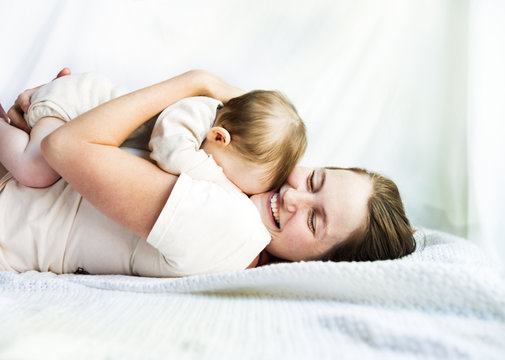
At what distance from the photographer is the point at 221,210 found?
2.76 feet

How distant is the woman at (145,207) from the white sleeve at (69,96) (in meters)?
0.18

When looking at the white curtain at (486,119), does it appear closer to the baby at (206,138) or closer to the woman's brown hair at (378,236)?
the woman's brown hair at (378,236)

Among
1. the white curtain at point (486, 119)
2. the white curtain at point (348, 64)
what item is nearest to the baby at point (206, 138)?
the white curtain at point (348, 64)

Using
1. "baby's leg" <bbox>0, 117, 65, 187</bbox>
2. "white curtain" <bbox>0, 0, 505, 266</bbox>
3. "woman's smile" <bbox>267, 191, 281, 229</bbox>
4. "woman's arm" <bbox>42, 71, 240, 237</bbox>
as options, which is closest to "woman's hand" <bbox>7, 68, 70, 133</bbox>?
"baby's leg" <bbox>0, 117, 65, 187</bbox>

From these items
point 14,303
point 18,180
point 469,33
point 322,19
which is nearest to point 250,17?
point 322,19

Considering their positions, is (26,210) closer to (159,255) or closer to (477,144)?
(159,255)

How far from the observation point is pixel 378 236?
102 cm

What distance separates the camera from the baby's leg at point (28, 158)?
971 mm

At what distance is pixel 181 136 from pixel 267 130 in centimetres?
20

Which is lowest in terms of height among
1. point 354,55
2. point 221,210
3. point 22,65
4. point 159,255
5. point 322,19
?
point 159,255

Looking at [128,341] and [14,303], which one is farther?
[14,303]

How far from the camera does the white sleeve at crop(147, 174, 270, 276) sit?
2.69 ft

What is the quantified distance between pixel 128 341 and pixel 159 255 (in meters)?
0.35

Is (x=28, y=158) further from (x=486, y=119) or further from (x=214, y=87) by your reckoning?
(x=486, y=119)
